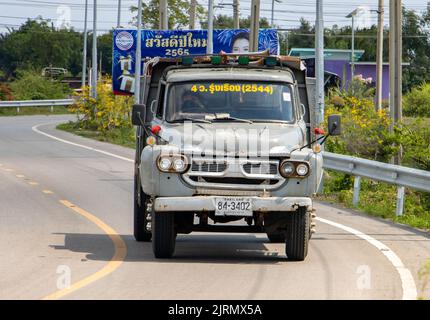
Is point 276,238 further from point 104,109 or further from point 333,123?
point 104,109

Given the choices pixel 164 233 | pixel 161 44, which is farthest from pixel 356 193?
pixel 161 44

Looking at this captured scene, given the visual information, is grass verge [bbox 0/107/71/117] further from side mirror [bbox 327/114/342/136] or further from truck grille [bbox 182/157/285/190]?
truck grille [bbox 182/157/285/190]

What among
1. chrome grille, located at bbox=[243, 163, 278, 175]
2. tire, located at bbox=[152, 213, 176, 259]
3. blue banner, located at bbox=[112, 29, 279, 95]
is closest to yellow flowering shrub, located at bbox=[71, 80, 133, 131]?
blue banner, located at bbox=[112, 29, 279, 95]

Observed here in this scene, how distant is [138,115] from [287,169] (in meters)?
2.09

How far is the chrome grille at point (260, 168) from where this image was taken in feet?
43.1

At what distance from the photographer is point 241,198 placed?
13023mm

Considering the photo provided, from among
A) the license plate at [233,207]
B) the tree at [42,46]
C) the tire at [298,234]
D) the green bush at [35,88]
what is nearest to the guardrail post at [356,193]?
the tire at [298,234]

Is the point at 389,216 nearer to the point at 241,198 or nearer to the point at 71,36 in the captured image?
the point at 241,198

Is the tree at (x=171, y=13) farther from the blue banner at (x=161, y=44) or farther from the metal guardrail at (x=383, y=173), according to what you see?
the metal guardrail at (x=383, y=173)

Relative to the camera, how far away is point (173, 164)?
1310 centimetres

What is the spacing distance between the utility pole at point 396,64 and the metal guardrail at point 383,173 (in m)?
A: 4.29

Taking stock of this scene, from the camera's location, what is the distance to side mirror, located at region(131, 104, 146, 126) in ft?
45.8

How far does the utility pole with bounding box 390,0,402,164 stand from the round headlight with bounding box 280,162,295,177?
44.3 ft
